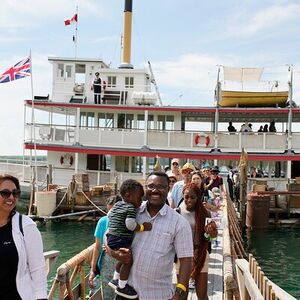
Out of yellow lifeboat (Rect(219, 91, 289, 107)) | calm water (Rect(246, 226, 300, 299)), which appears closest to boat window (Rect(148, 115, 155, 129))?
yellow lifeboat (Rect(219, 91, 289, 107))

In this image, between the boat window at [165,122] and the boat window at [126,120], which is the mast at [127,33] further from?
the boat window at [165,122]

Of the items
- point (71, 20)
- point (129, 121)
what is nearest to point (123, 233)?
point (129, 121)

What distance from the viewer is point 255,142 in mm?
22703

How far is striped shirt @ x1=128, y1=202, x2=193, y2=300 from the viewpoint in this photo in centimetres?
315

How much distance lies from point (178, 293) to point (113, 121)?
22.2m

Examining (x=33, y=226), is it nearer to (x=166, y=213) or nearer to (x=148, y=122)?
(x=166, y=213)

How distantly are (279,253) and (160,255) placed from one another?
14682mm

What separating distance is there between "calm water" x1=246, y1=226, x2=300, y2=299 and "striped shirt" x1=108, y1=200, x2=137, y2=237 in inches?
380

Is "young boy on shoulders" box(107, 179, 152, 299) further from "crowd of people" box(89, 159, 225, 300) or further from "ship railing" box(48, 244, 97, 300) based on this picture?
"ship railing" box(48, 244, 97, 300)

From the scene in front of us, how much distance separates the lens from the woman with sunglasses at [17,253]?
2900 mm

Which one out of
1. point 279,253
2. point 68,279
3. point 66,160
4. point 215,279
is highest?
point 66,160

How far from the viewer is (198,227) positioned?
4.86 m

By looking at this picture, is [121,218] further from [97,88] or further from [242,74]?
[242,74]

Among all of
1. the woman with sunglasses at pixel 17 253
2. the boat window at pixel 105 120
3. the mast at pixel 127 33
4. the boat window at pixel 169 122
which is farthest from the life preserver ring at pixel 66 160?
the woman with sunglasses at pixel 17 253
